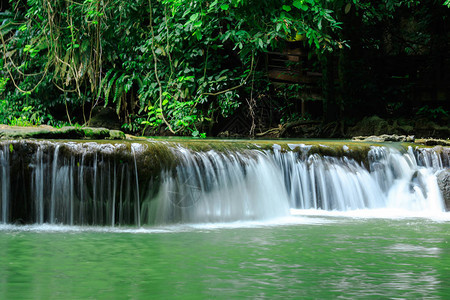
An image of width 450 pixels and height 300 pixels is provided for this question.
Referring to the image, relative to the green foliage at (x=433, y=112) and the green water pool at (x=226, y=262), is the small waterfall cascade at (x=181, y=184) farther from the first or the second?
the green foliage at (x=433, y=112)

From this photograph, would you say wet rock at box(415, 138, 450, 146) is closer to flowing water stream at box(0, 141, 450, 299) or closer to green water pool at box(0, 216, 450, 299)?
flowing water stream at box(0, 141, 450, 299)

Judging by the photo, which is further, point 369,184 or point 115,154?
point 369,184

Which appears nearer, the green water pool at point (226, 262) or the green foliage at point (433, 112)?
the green water pool at point (226, 262)

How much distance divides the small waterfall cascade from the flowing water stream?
15 mm

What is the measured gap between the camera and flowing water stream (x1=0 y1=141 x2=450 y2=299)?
4590 millimetres

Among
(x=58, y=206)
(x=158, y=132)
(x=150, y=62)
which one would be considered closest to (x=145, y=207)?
(x=58, y=206)

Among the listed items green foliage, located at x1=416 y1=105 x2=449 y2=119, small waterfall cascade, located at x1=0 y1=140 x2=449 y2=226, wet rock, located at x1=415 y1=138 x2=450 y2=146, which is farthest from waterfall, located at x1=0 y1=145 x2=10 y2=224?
green foliage, located at x1=416 y1=105 x2=449 y2=119

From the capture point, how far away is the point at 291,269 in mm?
5031

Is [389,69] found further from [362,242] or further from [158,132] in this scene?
[362,242]

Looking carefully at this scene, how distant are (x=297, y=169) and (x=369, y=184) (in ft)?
3.79

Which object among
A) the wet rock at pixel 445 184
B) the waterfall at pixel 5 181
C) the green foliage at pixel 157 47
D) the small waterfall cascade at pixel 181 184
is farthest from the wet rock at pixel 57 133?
the wet rock at pixel 445 184

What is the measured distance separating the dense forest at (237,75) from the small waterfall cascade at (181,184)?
4.70m

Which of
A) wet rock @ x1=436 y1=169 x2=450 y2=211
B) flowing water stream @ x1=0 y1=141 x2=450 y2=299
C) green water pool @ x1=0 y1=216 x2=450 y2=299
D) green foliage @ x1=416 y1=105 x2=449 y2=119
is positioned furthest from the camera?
green foliage @ x1=416 y1=105 x2=449 y2=119

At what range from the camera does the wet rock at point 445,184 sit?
977cm
